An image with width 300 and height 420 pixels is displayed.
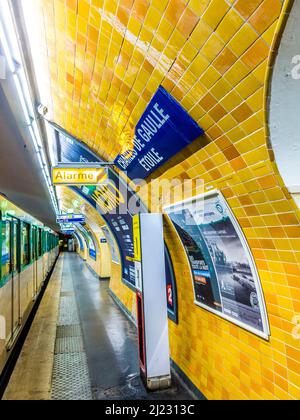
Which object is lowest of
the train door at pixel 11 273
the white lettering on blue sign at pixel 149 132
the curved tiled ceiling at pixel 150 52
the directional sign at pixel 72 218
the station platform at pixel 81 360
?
the station platform at pixel 81 360

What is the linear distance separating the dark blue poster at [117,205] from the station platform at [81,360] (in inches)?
37.3

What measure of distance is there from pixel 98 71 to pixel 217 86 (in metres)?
1.57

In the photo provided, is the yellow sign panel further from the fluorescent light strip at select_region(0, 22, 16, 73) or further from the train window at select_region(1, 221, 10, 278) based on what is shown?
the fluorescent light strip at select_region(0, 22, 16, 73)

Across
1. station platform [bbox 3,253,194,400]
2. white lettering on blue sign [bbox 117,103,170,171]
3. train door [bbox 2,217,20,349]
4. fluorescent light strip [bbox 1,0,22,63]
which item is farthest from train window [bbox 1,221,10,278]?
fluorescent light strip [bbox 1,0,22,63]

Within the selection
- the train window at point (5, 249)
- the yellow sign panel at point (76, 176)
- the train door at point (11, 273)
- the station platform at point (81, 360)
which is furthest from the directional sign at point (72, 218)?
the yellow sign panel at point (76, 176)

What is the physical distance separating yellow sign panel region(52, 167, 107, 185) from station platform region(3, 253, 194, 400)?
2.60 m

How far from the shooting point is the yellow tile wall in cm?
165

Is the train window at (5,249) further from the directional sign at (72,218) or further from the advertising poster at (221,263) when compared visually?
the directional sign at (72,218)

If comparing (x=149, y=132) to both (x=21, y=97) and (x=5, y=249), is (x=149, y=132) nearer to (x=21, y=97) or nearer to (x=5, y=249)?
(x=21, y=97)

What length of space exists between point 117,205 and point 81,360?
2.91 meters

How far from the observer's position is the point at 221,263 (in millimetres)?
2861

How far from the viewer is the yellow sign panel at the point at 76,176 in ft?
14.4

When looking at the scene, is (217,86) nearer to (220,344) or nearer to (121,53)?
(121,53)
